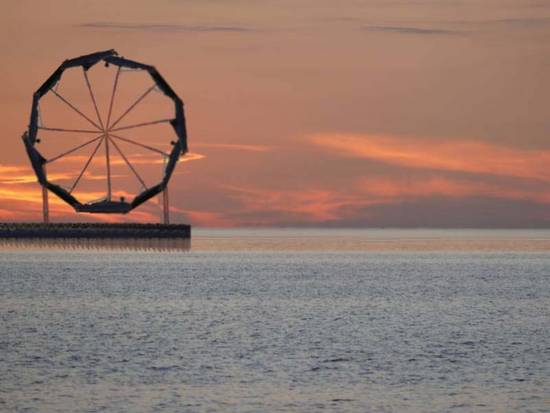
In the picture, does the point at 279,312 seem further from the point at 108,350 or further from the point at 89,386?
the point at 89,386

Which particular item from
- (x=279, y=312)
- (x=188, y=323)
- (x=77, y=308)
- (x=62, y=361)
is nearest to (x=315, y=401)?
(x=62, y=361)

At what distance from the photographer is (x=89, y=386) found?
1857 inches

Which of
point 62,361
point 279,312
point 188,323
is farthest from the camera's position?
point 279,312

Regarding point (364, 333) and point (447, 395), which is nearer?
point (447, 395)

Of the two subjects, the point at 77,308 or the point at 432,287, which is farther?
the point at 432,287

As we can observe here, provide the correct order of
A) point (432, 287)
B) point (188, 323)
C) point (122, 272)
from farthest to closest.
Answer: point (122, 272) → point (432, 287) → point (188, 323)

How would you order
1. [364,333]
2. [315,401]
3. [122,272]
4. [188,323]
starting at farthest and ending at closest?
[122,272] → [188,323] → [364,333] → [315,401]

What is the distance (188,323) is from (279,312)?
1089cm

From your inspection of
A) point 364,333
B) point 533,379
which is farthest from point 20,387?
point 364,333

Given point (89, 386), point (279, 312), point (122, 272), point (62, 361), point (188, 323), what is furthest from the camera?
point (122, 272)

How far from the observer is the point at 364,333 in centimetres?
6912

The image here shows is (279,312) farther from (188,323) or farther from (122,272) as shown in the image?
(122,272)

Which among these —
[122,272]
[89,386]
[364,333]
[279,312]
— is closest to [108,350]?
[89,386]

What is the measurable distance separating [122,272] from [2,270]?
16.5 metres
